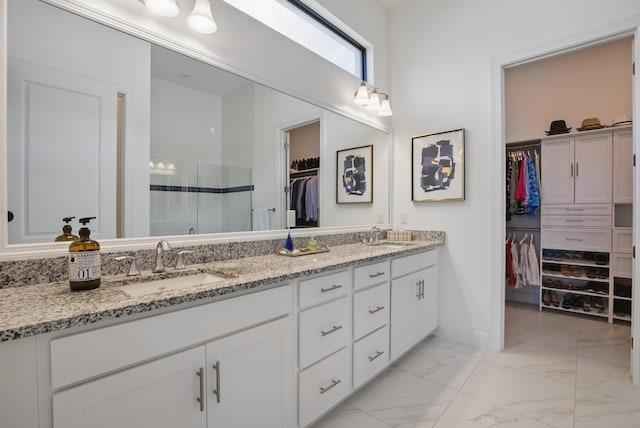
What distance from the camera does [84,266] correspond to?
43.7 inches

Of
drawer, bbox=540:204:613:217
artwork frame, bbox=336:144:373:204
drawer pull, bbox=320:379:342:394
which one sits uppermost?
artwork frame, bbox=336:144:373:204

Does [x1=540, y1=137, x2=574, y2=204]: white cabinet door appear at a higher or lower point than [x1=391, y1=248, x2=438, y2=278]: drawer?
higher

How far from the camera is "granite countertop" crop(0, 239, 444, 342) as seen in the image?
81 centimetres

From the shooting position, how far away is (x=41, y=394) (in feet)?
2.67

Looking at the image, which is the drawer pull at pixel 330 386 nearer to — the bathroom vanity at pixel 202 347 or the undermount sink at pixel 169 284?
the bathroom vanity at pixel 202 347

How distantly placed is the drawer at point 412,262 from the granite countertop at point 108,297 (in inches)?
26.6

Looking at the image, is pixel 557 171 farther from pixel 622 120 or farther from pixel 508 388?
pixel 508 388

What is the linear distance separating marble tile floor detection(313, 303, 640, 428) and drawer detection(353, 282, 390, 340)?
429 mm

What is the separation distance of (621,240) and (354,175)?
2.76 meters

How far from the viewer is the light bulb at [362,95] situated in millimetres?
2637

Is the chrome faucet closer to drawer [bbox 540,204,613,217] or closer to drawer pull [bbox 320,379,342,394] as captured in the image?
drawer pull [bbox 320,379,342,394]

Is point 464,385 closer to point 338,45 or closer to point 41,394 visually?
point 41,394

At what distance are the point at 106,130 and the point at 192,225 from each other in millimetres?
596

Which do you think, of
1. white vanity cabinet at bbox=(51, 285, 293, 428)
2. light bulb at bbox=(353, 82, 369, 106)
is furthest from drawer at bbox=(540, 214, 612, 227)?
white vanity cabinet at bbox=(51, 285, 293, 428)
